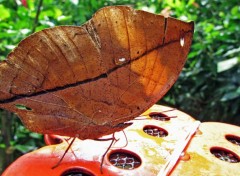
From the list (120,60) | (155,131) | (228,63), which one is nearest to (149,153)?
(155,131)

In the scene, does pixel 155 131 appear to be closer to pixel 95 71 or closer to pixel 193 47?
pixel 95 71

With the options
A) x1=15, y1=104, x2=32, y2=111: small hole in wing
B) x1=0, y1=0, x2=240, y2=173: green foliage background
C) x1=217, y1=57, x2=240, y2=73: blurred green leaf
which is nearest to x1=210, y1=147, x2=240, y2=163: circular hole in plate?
x1=15, y1=104, x2=32, y2=111: small hole in wing

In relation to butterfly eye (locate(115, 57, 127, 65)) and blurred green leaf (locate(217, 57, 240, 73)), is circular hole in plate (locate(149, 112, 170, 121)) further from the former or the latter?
blurred green leaf (locate(217, 57, 240, 73))

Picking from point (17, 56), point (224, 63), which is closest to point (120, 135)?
point (17, 56)

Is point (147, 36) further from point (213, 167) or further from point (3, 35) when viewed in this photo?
point (3, 35)

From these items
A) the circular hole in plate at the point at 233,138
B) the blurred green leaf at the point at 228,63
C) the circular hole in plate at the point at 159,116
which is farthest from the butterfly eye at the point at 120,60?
the blurred green leaf at the point at 228,63
